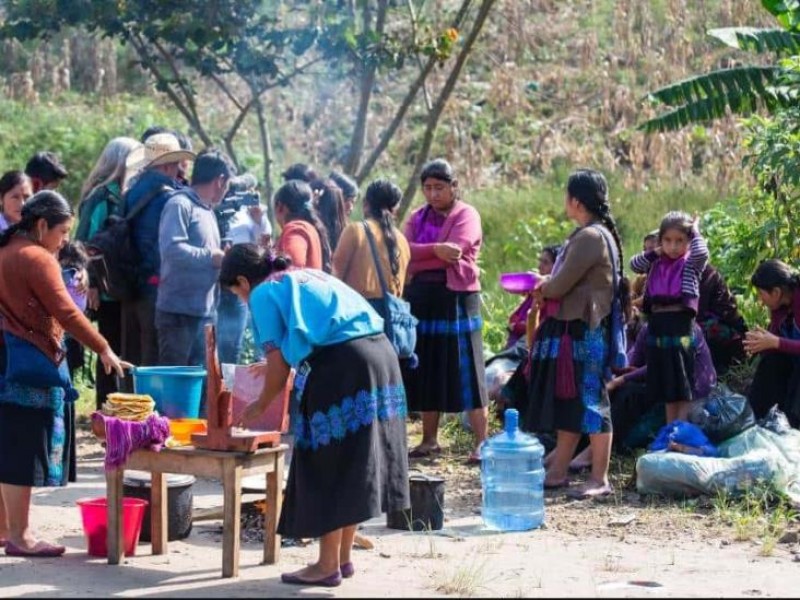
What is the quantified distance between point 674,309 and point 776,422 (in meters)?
0.93

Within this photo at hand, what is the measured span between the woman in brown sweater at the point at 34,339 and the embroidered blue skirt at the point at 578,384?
8.90ft

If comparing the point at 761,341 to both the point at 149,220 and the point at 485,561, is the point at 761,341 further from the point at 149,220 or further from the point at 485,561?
the point at 149,220

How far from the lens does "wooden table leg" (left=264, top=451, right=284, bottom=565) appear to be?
6789mm

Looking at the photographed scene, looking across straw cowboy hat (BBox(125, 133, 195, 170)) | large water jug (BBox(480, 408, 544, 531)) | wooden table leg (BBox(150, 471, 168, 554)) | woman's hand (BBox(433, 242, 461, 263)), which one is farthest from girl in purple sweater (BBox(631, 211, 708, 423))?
wooden table leg (BBox(150, 471, 168, 554))

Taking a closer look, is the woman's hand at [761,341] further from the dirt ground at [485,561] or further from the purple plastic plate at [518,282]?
the purple plastic plate at [518,282]

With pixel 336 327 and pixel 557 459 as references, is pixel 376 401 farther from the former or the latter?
pixel 557 459

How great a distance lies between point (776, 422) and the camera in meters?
8.66

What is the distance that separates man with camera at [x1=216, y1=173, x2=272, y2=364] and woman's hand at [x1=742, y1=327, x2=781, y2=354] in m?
3.17

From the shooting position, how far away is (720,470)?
27.1 feet

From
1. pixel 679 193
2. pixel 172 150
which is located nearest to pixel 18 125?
pixel 679 193

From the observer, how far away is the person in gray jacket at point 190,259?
8867 mm

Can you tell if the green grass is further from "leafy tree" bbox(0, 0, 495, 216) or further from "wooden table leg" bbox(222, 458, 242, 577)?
"leafy tree" bbox(0, 0, 495, 216)

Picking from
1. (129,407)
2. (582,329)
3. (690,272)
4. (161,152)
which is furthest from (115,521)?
(690,272)

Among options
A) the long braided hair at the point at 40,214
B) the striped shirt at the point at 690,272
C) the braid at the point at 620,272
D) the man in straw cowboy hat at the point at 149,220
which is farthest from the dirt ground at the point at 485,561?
the long braided hair at the point at 40,214
